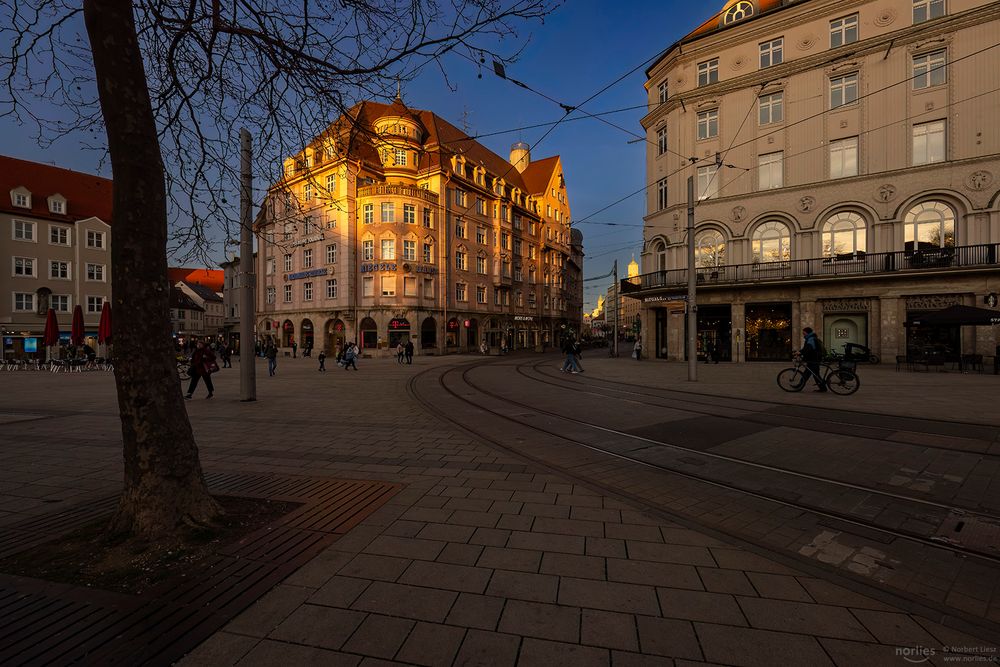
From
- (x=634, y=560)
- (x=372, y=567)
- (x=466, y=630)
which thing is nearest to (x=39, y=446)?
(x=372, y=567)

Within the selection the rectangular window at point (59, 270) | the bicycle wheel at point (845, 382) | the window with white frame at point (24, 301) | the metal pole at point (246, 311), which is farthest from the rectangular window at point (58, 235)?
the bicycle wheel at point (845, 382)

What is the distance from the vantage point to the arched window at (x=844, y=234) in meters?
23.6

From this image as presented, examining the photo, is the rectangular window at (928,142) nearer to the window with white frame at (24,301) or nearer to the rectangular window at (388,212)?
the rectangular window at (388,212)

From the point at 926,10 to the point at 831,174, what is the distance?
8249mm

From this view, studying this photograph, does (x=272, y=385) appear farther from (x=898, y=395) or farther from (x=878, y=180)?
(x=878, y=180)

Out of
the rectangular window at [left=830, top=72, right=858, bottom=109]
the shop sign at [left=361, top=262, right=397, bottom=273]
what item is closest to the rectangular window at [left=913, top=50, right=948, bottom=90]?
the rectangular window at [left=830, top=72, right=858, bottom=109]

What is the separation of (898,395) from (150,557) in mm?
15300

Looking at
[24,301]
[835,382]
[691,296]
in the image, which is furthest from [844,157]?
[24,301]

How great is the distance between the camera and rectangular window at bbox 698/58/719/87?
2684 cm

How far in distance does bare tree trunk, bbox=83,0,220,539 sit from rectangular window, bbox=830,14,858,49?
31815 millimetres

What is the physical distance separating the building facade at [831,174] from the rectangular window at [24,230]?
51.2 m

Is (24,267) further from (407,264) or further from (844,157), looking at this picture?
(844,157)

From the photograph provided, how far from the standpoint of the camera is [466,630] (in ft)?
7.75

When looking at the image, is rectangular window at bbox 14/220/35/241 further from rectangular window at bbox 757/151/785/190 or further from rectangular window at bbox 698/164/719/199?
rectangular window at bbox 757/151/785/190
